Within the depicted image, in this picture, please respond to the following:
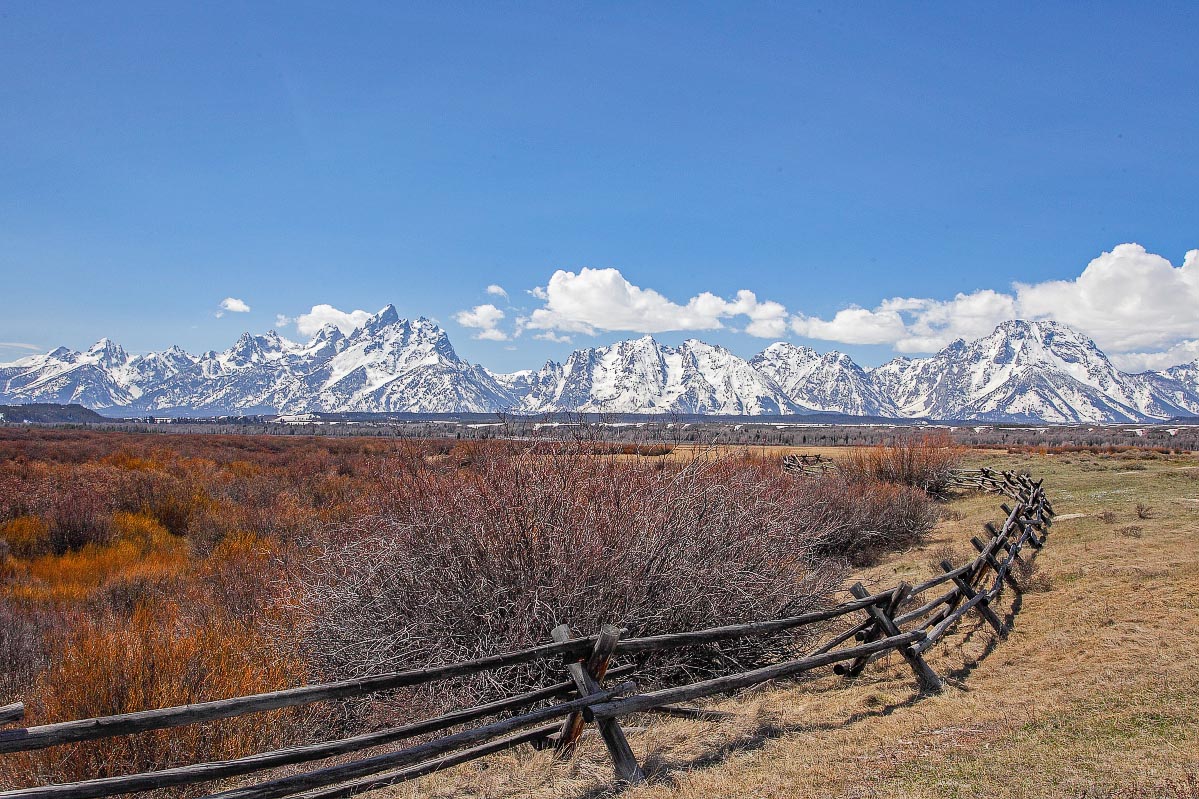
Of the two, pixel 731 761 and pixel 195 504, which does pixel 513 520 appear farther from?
pixel 195 504

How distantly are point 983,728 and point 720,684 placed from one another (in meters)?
1.94

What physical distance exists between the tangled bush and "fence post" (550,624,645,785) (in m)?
1.45

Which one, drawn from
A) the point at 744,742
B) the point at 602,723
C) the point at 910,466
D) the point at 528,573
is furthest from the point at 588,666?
the point at 910,466

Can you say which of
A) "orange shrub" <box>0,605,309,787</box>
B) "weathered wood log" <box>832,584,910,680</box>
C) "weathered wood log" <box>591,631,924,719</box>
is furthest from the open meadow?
"weathered wood log" <box>591,631,924,719</box>

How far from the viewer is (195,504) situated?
64.4 feet

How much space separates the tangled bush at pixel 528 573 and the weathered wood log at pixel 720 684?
1.51 m

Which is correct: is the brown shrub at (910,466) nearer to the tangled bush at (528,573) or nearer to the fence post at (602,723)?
the tangled bush at (528,573)

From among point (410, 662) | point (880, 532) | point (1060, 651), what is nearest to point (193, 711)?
point (410, 662)

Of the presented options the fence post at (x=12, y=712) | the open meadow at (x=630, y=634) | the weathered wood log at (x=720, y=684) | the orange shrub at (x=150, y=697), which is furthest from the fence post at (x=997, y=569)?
the fence post at (x=12, y=712)

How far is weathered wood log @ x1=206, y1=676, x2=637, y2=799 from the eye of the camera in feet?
12.7

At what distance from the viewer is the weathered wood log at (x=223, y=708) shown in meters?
3.38

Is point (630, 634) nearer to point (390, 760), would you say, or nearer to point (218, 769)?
point (390, 760)

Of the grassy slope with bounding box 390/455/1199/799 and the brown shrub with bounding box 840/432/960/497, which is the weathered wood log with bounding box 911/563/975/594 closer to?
the grassy slope with bounding box 390/455/1199/799

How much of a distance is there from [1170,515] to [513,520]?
529 inches
